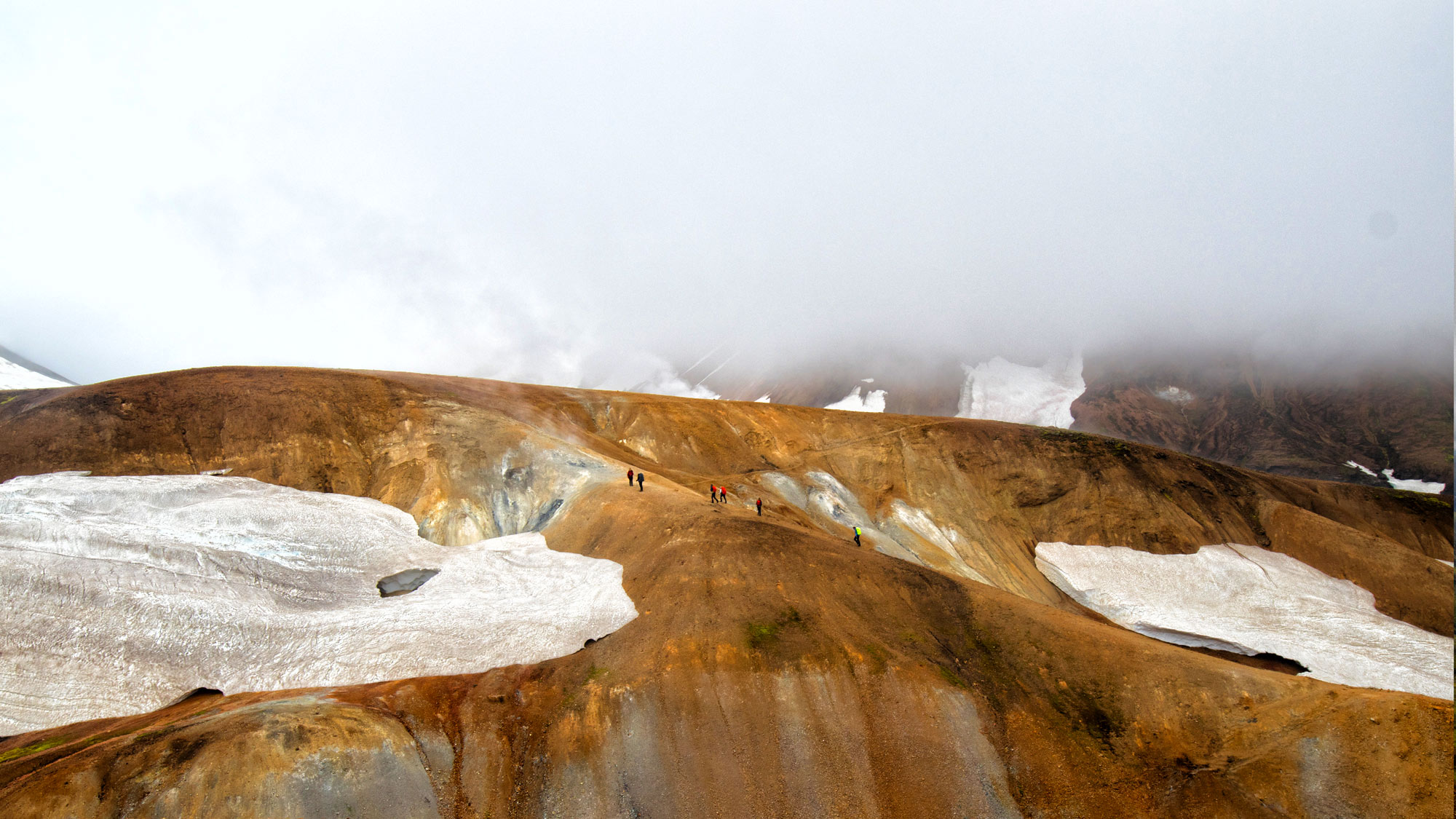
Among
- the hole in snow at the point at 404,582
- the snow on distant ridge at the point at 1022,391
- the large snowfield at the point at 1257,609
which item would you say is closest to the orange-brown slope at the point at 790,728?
the hole in snow at the point at 404,582

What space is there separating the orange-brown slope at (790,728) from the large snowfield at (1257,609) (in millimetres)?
21294

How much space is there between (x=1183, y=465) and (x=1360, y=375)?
398ft

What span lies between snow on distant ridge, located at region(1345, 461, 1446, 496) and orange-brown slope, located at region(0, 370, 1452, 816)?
12794cm

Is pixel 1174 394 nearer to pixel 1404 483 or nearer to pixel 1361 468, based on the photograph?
pixel 1361 468

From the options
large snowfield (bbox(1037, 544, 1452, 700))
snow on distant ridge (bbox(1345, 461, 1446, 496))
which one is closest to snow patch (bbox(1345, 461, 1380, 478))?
snow on distant ridge (bbox(1345, 461, 1446, 496))

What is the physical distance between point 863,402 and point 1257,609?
10978cm

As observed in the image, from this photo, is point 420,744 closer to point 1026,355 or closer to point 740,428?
point 740,428

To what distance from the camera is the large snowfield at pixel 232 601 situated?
59.3ft

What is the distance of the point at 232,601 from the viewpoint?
71.5ft

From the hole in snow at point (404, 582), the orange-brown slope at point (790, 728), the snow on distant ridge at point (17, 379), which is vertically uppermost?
the snow on distant ridge at point (17, 379)

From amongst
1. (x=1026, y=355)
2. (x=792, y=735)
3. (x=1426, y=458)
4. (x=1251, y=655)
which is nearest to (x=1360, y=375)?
(x=1426, y=458)

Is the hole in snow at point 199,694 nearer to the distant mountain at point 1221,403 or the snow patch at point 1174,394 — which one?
the distant mountain at point 1221,403

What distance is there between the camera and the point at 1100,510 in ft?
176

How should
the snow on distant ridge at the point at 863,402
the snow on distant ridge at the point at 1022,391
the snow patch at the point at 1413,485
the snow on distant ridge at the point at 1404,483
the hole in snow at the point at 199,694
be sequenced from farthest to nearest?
the snow on distant ridge at the point at 863,402
the snow on distant ridge at the point at 1022,391
the snow on distant ridge at the point at 1404,483
the snow patch at the point at 1413,485
the hole in snow at the point at 199,694
